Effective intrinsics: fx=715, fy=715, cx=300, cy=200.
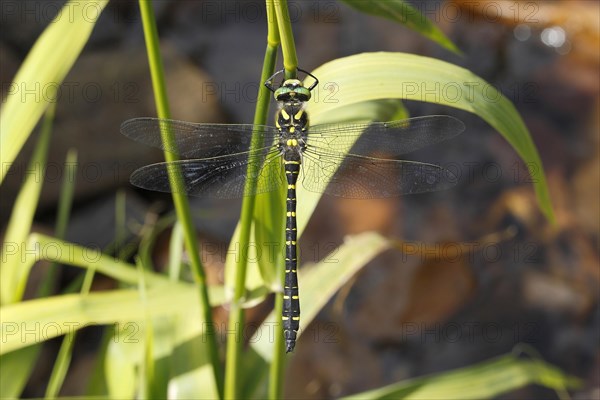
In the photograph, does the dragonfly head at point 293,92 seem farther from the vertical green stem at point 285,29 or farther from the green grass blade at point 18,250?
the green grass blade at point 18,250

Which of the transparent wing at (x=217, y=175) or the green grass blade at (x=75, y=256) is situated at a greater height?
the transparent wing at (x=217, y=175)

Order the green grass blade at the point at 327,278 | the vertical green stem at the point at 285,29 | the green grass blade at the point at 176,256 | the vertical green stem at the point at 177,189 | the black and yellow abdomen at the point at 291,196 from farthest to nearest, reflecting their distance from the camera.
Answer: the green grass blade at the point at 176,256, the green grass blade at the point at 327,278, the black and yellow abdomen at the point at 291,196, the vertical green stem at the point at 177,189, the vertical green stem at the point at 285,29

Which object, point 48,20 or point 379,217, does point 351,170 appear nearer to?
point 379,217

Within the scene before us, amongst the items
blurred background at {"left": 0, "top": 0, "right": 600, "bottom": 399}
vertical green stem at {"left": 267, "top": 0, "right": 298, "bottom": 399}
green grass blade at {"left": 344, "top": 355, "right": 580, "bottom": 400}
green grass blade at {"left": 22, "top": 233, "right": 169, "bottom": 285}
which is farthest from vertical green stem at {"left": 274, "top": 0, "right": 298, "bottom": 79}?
blurred background at {"left": 0, "top": 0, "right": 600, "bottom": 399}

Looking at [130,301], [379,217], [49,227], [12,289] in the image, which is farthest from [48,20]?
[130,301]

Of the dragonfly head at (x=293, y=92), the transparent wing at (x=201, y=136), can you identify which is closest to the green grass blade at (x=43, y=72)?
the transparent wing at (x=201, y=136)

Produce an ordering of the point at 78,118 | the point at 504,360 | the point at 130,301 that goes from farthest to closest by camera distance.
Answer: the point at 78,118, the point at 504,360, the point at 130,301

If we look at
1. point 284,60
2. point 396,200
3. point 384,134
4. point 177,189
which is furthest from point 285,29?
point 396,200
